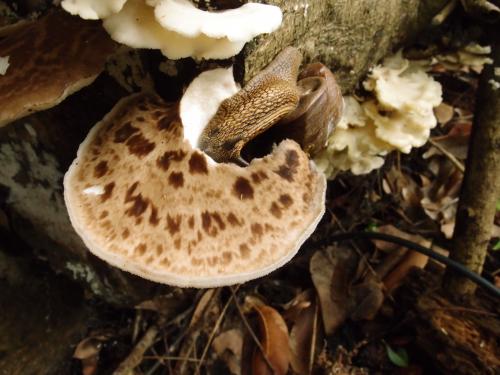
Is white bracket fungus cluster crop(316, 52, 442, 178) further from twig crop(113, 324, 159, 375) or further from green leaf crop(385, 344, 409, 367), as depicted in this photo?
twig crop(113, 324, 159, 375)

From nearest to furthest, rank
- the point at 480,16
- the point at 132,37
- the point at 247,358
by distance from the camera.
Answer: the point at 132,37 → the point at 480,16 → the point at 247,358

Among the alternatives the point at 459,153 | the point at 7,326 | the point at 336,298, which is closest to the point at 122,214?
the point at 7,326

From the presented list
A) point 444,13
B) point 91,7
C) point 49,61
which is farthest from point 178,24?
point 444,13

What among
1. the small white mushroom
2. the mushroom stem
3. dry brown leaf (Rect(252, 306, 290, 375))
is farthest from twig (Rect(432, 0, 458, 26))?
dry brown leaf (Rect(252, 306, 290, 375))

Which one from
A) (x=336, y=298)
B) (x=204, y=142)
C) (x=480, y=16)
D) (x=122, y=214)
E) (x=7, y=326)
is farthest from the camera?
(x=336, y=298)

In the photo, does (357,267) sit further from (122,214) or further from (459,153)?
(122,214)

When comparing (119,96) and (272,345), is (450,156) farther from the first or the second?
(119,96)

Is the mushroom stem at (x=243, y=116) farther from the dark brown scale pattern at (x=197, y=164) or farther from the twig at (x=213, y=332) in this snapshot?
the twig at (x=213, y=332)

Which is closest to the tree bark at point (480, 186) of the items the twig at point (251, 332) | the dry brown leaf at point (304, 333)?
the dry brown leaf at point (304, 333)
